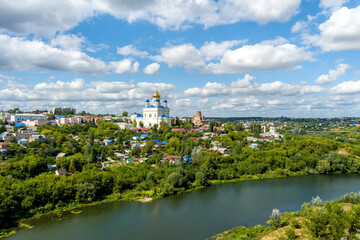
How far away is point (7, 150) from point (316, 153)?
26109 millimetres

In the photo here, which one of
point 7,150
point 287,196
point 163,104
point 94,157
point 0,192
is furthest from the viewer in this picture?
point 163,104

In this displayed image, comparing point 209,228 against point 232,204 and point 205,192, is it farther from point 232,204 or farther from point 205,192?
point 205,192

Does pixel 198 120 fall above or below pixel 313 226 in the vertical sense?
above

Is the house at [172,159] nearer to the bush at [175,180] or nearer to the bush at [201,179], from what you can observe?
the bush at [201,179]

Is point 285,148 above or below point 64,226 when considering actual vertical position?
above

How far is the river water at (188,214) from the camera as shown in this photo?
10031mm

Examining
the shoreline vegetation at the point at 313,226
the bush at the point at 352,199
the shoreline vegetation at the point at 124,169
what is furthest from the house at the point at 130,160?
the bush at the point at 352,199

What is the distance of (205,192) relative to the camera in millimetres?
15273

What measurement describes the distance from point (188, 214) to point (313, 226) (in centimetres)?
591

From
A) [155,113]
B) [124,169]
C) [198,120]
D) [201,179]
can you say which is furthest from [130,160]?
[198,120]

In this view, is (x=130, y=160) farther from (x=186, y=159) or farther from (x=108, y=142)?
(x=108, y=142)

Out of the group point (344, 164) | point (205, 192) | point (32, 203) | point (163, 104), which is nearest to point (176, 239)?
point (205, 192)

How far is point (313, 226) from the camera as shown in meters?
7.48

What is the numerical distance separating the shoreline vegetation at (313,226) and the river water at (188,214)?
1.01 m
